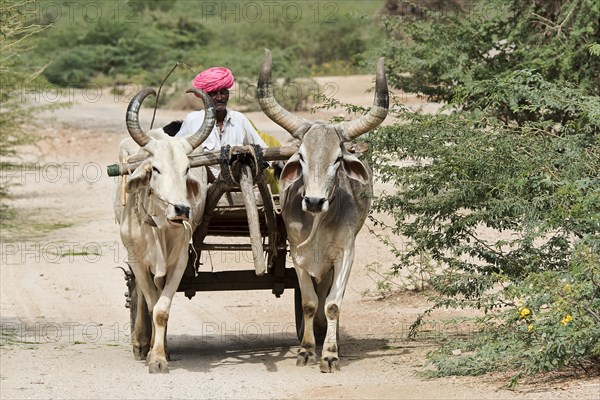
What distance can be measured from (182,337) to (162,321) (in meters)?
1.95

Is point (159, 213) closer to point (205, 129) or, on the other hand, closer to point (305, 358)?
point (205, 129)

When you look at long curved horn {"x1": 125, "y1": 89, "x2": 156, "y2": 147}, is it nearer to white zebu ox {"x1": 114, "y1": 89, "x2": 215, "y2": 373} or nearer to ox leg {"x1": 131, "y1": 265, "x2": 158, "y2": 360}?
white zebu ox {"x1": 114, "y1": 89, "x2": 215, "y2": 373}

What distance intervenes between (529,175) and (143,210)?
2.65m

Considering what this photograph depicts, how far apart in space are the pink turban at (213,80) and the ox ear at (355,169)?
120 centimetres

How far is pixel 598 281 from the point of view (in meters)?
6.89

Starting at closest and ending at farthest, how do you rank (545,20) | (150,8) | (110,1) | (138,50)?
1. (545,20)
2. (138,50)
3. (110,1)
4. (150,8)

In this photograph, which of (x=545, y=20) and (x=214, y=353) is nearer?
(x=214, y=353)

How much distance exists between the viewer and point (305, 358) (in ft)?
27.6

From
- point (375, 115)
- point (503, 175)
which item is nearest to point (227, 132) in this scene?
point (375, 115)

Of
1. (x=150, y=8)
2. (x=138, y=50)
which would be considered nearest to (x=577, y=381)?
(x=138, y=50)

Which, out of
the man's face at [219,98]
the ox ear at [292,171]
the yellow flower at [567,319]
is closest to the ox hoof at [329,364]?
the ox ear at [292,171]

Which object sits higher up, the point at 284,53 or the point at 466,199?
the point at 466,199

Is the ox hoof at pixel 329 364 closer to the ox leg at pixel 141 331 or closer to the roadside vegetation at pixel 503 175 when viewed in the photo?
the roadside vegetation at pixel 503 175

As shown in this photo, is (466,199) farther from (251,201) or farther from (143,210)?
(143,210)
